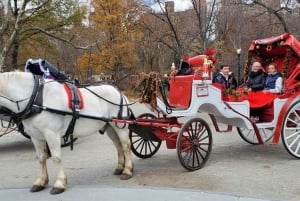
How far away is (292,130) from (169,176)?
2.90 meters

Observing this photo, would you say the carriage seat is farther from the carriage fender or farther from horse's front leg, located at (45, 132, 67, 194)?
horse's front leg, located at (45, 132, 67, 194)

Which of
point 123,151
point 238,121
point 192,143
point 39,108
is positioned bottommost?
point 123,151

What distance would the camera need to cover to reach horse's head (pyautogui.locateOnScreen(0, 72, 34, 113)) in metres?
6.25

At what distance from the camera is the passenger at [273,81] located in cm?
870

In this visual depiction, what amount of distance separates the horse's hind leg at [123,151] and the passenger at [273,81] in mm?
3274

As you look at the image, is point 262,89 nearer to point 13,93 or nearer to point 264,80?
point 264,80

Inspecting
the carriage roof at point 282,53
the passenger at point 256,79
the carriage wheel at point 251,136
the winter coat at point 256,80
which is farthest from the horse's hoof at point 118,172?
the carriage roof at point 282,53

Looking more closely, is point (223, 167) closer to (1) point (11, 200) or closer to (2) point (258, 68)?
(2) point (258, 68)

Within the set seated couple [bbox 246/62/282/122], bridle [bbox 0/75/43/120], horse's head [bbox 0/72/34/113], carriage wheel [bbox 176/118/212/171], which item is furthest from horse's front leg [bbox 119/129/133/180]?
seated couple [bbox 246/62/282/122]

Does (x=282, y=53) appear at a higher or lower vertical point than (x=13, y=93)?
higher

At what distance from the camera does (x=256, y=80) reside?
9.22 m

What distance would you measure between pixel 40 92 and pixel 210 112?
11.4 feet

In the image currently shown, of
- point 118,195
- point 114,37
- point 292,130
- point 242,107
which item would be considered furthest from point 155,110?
point 114,37

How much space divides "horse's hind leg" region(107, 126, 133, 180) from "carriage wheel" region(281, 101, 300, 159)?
118 inches
